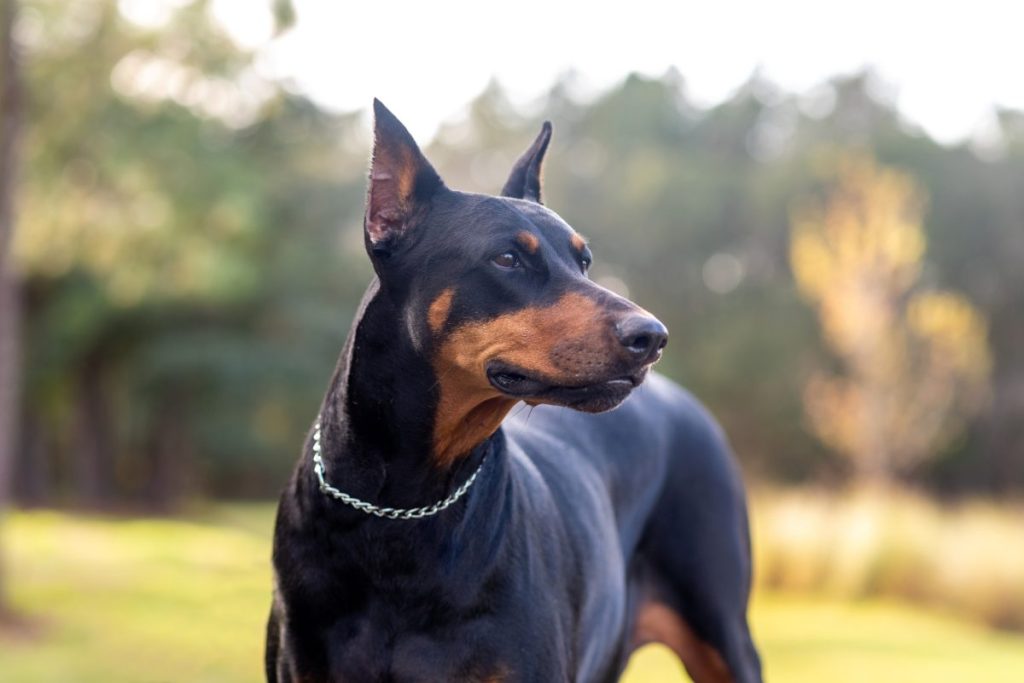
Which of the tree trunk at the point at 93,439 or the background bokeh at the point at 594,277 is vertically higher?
the background bokeh at the point at 594,277

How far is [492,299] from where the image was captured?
9.92 ft

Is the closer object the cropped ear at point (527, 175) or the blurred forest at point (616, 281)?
the cropped ear at point (527, 175)

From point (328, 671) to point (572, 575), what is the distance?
768 mm

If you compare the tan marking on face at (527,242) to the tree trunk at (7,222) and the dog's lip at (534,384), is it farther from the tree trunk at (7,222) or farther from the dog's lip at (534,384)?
the tree trunk at (7,222)

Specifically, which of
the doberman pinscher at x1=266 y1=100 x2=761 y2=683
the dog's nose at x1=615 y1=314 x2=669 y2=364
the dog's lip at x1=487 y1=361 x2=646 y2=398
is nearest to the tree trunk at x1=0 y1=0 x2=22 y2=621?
the doberman pinscher at x1=266 y1=100 x2=761 y2=683

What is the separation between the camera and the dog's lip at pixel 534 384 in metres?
2.91

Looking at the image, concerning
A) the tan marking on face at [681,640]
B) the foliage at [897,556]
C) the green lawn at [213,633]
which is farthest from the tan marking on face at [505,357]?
the foliage at [897,556]

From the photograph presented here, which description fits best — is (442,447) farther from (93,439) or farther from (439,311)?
(93,439)

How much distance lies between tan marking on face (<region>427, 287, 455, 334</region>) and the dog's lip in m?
0.17

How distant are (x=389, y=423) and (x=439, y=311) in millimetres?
315

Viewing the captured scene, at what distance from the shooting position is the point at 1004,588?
12.9m

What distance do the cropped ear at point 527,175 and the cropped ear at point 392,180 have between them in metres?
0.63

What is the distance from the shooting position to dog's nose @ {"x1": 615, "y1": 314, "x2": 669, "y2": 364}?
9.25 feet

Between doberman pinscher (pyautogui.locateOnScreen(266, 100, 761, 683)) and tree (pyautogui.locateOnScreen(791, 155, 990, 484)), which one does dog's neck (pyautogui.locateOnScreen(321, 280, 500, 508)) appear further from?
tree (pyautogui.locateOnScreen(791, 155, 990, 484))
